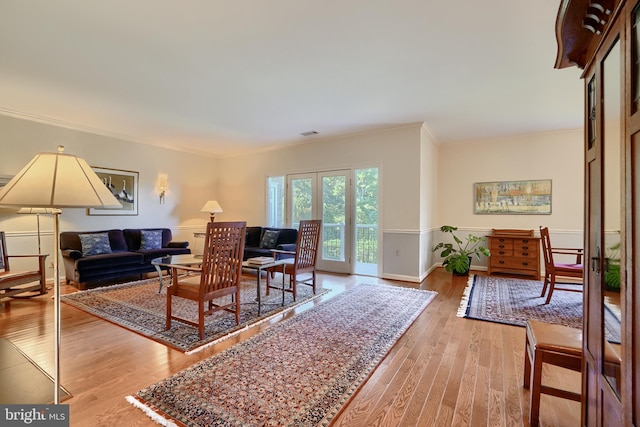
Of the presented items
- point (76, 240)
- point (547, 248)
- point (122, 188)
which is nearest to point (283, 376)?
point (547, 248)

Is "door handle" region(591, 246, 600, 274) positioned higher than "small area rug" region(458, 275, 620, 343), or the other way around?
"door handle" region(591, 246, 600, 274)

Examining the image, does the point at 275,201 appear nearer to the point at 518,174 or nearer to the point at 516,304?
the point at 516,304

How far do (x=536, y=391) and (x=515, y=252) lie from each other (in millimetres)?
4410

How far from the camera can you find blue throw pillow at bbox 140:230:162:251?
5.45m

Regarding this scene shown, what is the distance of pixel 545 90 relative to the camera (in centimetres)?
351

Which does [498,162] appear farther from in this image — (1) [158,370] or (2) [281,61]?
(1) [158,370]

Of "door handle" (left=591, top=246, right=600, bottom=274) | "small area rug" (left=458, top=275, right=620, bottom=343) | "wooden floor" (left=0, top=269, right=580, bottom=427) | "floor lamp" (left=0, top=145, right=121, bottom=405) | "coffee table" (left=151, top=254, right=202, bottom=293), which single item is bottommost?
"small area rug" (left=458, top=275, right=620, bottom=343)

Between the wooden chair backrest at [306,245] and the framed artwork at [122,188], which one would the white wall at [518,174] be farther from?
the framed artwork at [122,188]

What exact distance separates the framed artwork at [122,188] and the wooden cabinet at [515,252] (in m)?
6.88

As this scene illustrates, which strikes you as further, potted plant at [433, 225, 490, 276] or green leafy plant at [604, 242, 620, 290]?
potted plant at [433, 225, 490, 276]

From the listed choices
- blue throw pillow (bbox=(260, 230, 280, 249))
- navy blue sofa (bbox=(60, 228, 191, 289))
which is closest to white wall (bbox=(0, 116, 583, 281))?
navy blue sofa (bbox=(60, 228, 191, 289))

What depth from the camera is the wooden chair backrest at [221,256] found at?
2654 millimetres

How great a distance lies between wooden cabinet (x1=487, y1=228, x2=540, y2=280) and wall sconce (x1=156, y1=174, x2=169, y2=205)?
6.60 m

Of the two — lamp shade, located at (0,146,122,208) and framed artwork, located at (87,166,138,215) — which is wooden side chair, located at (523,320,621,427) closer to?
lamp shade, located at (0,146,122,208)
